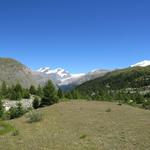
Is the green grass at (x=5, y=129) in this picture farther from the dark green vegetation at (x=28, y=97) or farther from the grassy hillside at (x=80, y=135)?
the dark green vegetation at (x=28, y=97)

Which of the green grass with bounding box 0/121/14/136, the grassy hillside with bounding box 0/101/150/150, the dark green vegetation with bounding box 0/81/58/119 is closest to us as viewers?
the grassy hillside with bounding box 0/101/150/150

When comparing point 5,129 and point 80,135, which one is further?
point 5,129

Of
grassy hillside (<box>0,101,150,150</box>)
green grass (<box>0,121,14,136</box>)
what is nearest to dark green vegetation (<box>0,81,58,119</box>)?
green grass (<box>0,121,14,136</box>)

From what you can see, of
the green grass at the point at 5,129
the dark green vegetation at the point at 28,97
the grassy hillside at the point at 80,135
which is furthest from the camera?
the dark green vegetation at the point at 28,97

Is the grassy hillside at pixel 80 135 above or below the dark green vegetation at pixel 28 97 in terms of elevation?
below

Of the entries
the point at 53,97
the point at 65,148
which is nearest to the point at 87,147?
the point at 65,148

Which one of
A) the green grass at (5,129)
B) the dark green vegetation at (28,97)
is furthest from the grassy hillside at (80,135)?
the dark green vegetation at (28,97)

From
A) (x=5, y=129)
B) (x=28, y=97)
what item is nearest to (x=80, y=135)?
(x=5, y=129)

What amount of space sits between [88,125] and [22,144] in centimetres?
1258

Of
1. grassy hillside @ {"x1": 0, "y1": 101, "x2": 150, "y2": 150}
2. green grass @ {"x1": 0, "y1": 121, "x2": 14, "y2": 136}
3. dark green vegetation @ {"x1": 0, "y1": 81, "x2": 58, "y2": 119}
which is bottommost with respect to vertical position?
grassy hillside @ {"x1": 0, "y1": 101, "x2": 150, "y2": 150}

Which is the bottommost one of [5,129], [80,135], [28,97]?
[80,135]

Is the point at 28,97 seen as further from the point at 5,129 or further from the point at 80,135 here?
the point at 80,135

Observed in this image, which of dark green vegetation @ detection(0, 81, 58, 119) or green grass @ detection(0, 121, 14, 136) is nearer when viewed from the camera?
green grass @ detection(0, 121, 14, 136)

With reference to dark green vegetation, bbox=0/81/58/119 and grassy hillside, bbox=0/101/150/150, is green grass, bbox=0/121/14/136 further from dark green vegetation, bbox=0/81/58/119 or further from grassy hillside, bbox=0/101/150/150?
dark green vegetation, bbox=0/81/58/119
